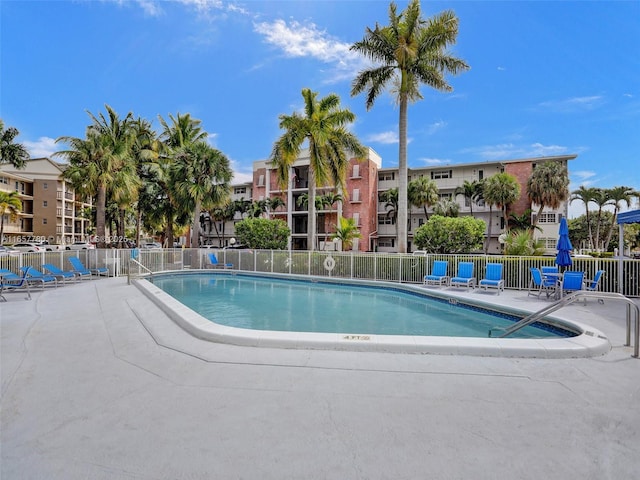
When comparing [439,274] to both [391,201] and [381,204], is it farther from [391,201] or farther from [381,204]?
[381,204]

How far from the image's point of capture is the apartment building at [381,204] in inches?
1502

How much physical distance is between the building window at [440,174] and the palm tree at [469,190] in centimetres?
229

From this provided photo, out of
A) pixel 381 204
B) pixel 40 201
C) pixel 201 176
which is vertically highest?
pixel 40 201

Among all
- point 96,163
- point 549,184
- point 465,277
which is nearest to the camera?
point 465,277

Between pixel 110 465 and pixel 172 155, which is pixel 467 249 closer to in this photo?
pixel 110 465

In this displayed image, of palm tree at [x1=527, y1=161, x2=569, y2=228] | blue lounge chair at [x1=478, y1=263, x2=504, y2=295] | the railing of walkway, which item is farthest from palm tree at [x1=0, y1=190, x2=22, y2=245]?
palm tree at [x1=527, y1=161, x2=569, y2=228]

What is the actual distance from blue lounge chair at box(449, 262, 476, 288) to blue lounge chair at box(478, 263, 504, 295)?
0.71 meters

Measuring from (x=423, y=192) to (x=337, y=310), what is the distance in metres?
31.2

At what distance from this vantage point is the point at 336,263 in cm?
1894

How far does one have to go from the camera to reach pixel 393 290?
16.0 m

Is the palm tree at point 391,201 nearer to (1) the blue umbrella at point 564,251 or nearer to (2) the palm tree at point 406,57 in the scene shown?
(2) the palm tree at point 406,57

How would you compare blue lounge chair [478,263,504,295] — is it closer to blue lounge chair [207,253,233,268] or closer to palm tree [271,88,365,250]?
palm tree [271,88,365,250]

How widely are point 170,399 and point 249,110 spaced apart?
20.2 metres

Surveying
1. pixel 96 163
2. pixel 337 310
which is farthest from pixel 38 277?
pixel 96 163
